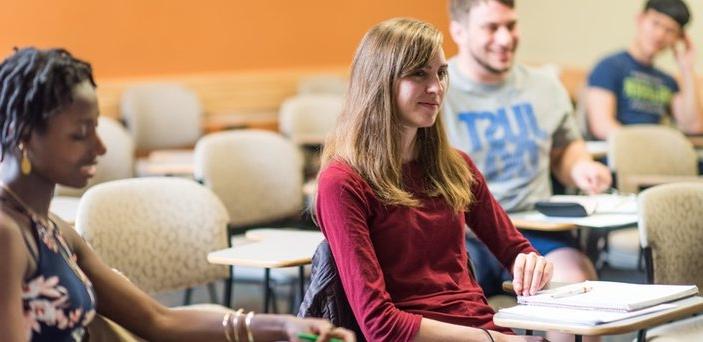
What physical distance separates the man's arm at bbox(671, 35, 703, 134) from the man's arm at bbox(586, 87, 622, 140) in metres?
0.46

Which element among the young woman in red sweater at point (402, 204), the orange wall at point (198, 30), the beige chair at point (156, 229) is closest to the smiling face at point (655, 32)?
the orange wall at point (198, 30)

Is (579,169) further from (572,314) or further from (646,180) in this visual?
(572,314)

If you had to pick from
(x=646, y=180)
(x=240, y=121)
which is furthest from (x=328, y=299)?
(x=240, y=121)

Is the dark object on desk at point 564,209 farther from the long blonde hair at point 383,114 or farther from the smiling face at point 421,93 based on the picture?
the smiling face at point 421,93

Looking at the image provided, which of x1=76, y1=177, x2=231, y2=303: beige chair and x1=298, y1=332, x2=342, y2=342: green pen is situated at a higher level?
x1=298, y1=332, x2=342, y2=342: green pen

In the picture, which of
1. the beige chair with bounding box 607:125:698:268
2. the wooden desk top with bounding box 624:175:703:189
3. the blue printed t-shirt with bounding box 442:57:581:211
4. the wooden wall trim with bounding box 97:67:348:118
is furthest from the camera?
the wooden wall trim with bounding box 97:67:348:118

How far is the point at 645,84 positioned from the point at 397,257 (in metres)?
3.76

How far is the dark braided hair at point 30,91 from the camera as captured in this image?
67.8 inches

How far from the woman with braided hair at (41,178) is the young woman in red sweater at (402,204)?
581 millimetres

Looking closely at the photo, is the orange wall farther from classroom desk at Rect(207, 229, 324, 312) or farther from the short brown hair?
classroom desk at Rect(207, 229, 324, 312)

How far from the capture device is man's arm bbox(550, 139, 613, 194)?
3.80 meters

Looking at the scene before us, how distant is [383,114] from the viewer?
8.52ft

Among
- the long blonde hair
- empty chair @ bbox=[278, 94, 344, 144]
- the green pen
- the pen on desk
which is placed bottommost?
empty chair @ bbox=[278, 94, 344, 144]

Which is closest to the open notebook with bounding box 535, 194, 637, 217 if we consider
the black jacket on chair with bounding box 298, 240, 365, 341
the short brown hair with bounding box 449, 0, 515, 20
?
the short brown hair with bounding box 449, 0, 515, 20
